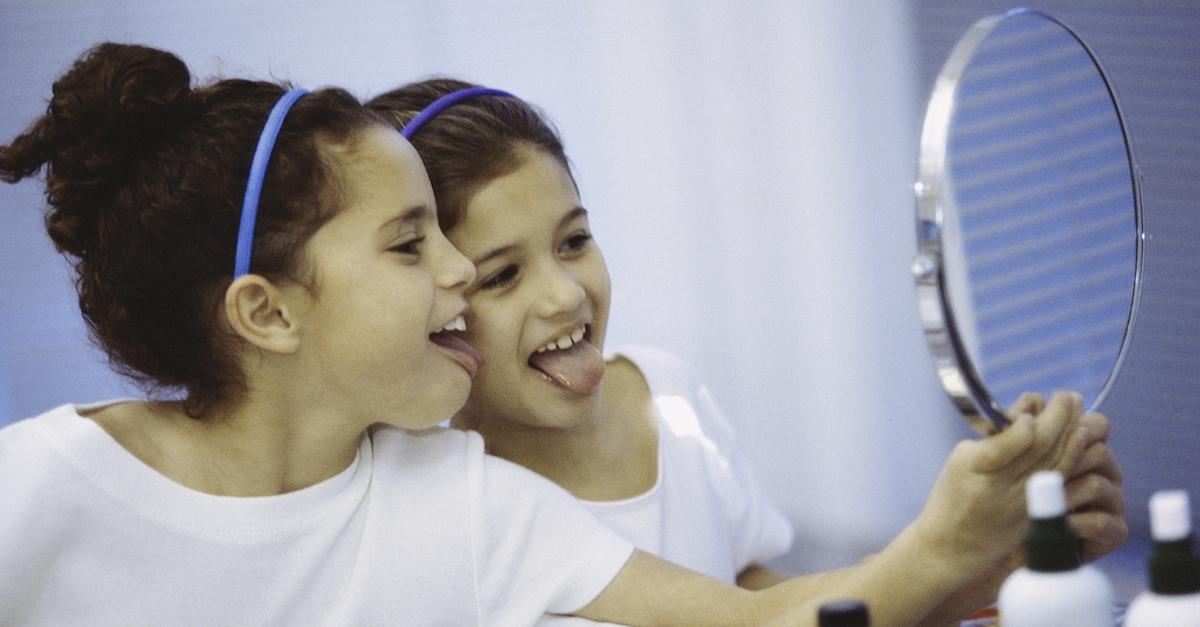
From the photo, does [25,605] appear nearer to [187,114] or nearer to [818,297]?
[187,114]

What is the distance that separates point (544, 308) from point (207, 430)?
322 millimetres

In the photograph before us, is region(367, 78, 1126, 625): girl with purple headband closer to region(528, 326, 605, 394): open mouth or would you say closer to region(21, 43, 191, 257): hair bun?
region(528, 326, 605, 394): open mouth

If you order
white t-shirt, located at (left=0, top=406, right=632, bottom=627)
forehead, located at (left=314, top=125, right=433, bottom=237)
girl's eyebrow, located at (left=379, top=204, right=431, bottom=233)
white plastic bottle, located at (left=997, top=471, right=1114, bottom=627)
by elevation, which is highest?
forehead, located at (left=314, top=125, right=433, bottom=237)

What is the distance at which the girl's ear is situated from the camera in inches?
35.1

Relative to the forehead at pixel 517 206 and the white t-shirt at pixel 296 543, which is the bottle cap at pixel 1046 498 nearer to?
the white t-shirt at pixel 296 543

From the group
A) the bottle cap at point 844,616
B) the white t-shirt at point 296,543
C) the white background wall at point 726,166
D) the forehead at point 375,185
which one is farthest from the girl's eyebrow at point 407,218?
the white background wall at point 726,166

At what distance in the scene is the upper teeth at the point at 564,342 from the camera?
1.09 m

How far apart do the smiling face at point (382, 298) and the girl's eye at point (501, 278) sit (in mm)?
99

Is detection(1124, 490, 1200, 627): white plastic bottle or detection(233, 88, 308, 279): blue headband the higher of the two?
detection(233, 88, 308, 279): blue headband

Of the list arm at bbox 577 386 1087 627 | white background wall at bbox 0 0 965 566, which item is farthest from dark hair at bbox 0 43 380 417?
white background wall at bbox 0 0 965 566

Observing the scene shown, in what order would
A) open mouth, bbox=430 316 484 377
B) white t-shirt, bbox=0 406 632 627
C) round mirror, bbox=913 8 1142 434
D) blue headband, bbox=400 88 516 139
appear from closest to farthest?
1. round mirror, bbox=913 8 1142 434
2. white t-shirt, bbox=0 406 632 627
3. open mouth, bbox=430 316 484 377
4. blue headband, bbox=400 88 516 139

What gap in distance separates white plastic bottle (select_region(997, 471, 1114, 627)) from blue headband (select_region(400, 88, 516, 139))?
2.35 feet

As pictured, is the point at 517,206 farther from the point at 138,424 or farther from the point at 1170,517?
the point at 1170,517

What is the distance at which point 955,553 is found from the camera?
29.8 inches
